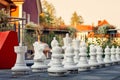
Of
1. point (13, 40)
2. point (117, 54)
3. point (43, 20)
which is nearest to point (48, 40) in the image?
point (117, 54)

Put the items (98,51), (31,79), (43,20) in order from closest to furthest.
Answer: (31,79), (98,51), (43,20)

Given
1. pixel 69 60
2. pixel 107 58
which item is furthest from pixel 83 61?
pixel 107 58

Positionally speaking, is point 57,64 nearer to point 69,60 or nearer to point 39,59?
point 69,60

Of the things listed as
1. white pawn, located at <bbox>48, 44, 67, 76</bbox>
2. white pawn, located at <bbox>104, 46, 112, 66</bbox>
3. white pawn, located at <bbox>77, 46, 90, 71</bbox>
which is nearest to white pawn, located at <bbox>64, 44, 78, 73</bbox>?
white pawn, located at <bbox>48, 44, 67, 76</bbox>

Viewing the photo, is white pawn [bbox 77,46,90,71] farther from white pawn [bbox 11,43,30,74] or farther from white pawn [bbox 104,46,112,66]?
white pawn [bbox 104,46,112,66]

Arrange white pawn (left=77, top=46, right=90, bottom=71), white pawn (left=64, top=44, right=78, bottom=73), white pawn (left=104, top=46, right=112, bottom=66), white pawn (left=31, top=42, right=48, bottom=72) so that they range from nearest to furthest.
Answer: white pawn (left=64, top=44, right=78, bottom=73) → white pawn (left=31, top=42, right=48, bottom=72) → white pawn (left=77, top=46, right=90, bottom=71) → white pawn (left=104, top=46, right=112, bottom=66)

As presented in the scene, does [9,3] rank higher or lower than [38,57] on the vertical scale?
higher

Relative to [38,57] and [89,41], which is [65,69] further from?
[89,41]

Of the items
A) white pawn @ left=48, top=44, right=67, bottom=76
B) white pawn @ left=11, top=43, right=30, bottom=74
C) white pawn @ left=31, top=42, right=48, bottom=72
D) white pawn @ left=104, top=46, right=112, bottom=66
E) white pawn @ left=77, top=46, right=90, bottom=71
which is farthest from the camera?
white pawn @ left=104, top=46, right=112, bottom=66

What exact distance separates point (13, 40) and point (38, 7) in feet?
101

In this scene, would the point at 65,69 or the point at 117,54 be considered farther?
the point at 117,54

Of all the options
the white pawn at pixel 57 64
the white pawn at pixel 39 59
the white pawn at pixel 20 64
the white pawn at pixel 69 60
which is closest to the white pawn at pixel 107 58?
the white pawn at pixel 39 59

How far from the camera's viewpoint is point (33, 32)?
2686cm

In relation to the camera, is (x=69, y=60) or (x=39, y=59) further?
(x=39, y=59)
